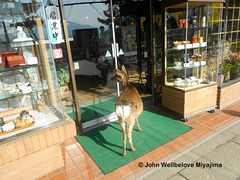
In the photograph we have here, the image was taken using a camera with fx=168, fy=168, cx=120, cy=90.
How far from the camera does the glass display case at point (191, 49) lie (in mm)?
3909

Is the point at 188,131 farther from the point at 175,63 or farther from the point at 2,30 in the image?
the point at 2,30

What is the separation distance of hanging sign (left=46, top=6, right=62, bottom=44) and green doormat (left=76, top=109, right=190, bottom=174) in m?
2.10

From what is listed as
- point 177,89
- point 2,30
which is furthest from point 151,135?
point 2,30

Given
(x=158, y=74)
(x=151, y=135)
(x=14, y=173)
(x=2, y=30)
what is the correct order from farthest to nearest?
(x=158, y=74) < (x=151, y=135) < (x=2, y=30) < (x=14, y=173)

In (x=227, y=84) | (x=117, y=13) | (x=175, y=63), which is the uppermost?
(x=117, y=13)

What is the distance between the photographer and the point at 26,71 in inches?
117

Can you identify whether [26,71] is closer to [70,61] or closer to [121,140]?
[70,61]

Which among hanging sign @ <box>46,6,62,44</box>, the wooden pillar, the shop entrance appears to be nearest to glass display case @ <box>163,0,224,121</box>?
the shop entrance

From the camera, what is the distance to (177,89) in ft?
13.0

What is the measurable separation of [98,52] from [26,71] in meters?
1.64

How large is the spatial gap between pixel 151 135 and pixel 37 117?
221 centimetres

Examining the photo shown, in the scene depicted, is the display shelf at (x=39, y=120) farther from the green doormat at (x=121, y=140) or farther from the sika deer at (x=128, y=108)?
the sika deer at (x=128, y=108)

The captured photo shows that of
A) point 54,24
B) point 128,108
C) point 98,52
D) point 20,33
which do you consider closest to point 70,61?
point 54,24

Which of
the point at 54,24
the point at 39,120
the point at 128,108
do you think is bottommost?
the point at 39,120
